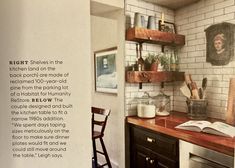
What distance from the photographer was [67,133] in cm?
61

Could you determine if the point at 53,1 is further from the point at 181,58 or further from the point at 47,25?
the point at 181,58

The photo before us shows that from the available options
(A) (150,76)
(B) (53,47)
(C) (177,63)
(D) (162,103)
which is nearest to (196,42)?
(C) (177,63)

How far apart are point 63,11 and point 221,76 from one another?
1.79 metres

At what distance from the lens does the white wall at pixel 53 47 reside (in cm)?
59

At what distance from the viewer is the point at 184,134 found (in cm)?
153

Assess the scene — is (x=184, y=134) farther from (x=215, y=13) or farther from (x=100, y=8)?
(x=100, y=8)

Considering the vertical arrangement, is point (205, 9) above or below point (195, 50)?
above

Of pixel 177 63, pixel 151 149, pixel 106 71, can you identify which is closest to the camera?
pixel 151 149

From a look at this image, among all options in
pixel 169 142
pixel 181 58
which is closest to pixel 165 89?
pixel 181 58

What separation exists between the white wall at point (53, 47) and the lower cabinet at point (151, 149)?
117 cm

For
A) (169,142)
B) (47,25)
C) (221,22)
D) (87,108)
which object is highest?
(221,22)

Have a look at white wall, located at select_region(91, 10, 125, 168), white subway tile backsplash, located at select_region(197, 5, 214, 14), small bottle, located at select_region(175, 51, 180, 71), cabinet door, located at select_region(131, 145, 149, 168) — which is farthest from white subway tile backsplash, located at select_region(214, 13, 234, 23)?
cabinet door, located at select_region(131, 145, 149, 168)

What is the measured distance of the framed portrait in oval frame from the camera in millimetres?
1904

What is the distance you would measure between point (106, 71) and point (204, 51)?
4.37ft
